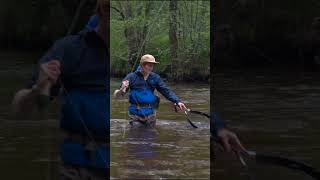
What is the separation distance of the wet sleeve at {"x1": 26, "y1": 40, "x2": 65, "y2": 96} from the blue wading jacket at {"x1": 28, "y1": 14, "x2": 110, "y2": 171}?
0.10 feet

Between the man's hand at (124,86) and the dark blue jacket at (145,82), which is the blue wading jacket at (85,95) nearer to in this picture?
the man's hand at (124,86)

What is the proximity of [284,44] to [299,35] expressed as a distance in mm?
58

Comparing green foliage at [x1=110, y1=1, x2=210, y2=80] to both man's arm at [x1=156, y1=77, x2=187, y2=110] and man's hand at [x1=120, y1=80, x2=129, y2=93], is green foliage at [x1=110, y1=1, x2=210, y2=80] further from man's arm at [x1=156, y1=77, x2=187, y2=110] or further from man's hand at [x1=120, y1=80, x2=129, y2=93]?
man's hand at [x1=120, y1=80, x2=129, y2=93]

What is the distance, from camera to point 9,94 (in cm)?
169

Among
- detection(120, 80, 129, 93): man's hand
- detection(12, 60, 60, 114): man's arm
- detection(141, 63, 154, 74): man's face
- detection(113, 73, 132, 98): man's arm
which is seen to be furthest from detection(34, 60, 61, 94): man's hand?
detection(141, 63, 154, 74): man's face

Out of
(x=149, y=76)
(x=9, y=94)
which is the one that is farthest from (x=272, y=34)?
(x=149, y=76)

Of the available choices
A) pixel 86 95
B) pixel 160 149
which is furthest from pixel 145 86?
pixel 86 95

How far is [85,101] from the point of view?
178cm

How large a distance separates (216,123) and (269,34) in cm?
32

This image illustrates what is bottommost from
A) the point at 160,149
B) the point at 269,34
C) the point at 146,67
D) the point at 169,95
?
the point at 160,149

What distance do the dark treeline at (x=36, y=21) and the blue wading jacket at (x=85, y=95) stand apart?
0.05m

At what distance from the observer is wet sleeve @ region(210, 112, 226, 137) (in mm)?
1685

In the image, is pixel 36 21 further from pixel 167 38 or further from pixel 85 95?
pixel 167 38

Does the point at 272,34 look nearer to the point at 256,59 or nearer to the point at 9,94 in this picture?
the point at 256,59
